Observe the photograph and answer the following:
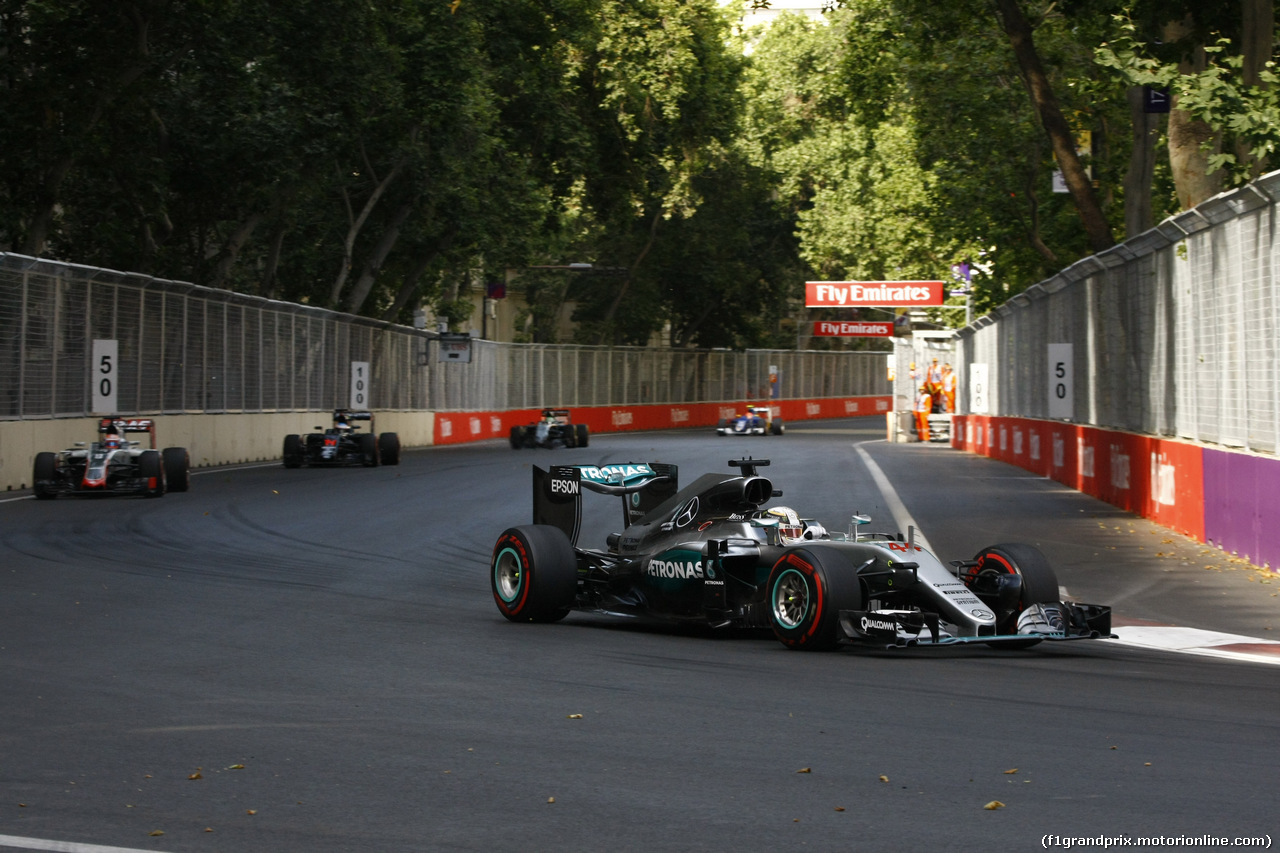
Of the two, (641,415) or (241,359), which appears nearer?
(241,359)

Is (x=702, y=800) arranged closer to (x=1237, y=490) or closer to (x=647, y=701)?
(x=647, y=701)

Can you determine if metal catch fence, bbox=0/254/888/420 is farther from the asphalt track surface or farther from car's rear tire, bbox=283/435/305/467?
the asphalt track surface

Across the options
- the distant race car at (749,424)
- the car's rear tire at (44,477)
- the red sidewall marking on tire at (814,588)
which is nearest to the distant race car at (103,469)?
the car's rear tire at (44,477)

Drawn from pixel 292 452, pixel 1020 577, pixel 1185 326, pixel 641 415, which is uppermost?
pixel 1185 326

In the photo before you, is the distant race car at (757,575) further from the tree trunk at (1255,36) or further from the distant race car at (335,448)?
the distant race car at (335,448)

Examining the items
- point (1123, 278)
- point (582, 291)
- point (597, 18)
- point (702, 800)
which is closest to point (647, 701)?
point (702, 800)

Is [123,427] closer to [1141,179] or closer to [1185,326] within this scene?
[1185,326]

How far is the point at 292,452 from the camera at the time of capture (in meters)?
30.0


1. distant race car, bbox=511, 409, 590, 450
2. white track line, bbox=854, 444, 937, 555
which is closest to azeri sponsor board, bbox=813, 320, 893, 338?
distant race car, bbox=511, 409, 590, 450

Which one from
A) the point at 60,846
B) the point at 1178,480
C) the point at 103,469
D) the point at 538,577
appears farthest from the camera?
the point at 103,469

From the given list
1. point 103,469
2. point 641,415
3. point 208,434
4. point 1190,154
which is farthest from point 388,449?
point 641,415

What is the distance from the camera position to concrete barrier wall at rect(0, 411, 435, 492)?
895 inches

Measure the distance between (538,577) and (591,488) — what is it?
1.14 m

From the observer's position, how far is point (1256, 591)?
461 inches
